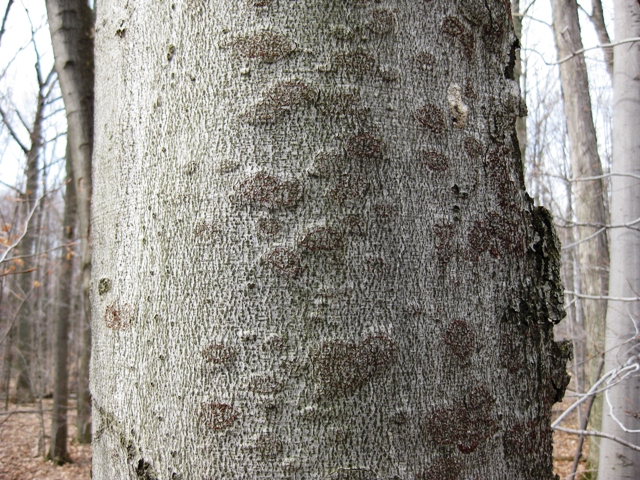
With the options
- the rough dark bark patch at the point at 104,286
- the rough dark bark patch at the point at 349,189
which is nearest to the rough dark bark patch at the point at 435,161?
the rough dark bark patch at the point at 349,189

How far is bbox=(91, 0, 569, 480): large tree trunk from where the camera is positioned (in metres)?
0.63

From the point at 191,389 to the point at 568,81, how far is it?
29.1ft

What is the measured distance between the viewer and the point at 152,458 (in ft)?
2.24

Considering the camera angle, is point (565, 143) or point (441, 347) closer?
point (441, 347)

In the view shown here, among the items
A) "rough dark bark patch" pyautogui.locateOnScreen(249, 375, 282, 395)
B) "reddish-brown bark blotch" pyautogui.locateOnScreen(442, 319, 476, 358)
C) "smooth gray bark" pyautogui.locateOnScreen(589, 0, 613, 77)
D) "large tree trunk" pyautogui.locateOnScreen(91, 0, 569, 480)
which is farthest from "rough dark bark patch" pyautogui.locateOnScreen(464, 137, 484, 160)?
"smooth gray bark" pyautogui.locateOnScreen(589, 0, 613, 77)

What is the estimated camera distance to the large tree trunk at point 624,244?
4152 mm

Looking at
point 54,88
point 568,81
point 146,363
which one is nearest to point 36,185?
point 54,88

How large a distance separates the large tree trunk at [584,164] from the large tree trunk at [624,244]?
2.73 metres

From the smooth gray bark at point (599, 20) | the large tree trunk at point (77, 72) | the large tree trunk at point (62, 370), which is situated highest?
the smooth gray bark at point (599, 20)

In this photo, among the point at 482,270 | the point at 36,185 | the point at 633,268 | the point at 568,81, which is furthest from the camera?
the point at 36,185

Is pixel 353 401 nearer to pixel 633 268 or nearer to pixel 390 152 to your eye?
pixel 390 152

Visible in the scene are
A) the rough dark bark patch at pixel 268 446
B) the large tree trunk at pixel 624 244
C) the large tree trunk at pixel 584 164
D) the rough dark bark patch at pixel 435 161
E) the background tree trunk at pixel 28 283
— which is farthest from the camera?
the background tree trunk at pixel 28 283

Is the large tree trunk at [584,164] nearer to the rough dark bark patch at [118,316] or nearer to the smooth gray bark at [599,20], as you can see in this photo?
the smooth gray bark at [599,20]

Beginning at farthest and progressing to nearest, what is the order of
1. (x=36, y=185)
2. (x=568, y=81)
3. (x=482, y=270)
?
(x=36, y=185) < (x=568, y=81) < (x=482, y=270)
